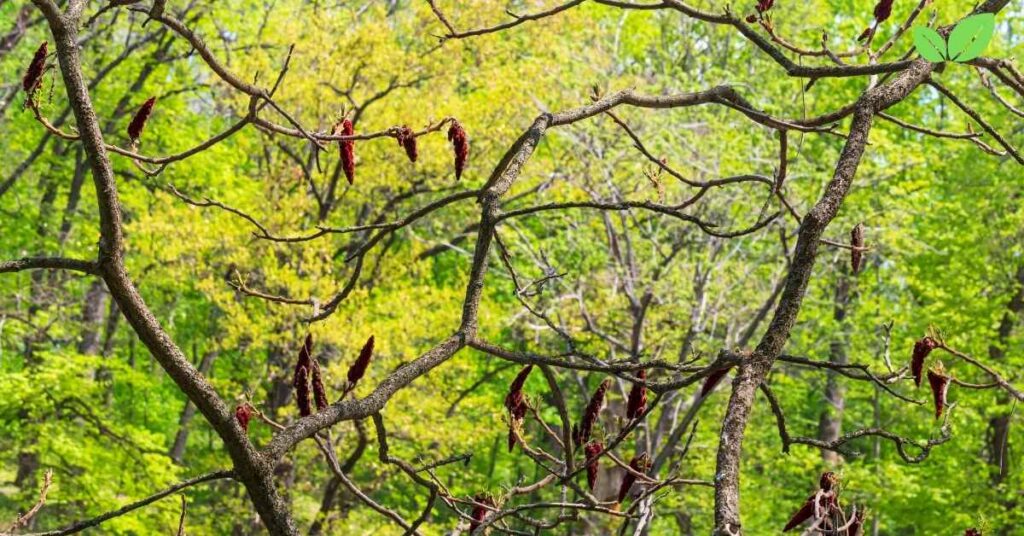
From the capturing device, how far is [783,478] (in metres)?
22.2

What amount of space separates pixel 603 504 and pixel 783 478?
19912 mm

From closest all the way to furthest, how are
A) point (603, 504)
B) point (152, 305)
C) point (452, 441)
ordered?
point (603, 504) < point (452, 441) < point (152, 305)

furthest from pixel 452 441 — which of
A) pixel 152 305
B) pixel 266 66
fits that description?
pixel 152 305

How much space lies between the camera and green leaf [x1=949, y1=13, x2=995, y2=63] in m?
2.04

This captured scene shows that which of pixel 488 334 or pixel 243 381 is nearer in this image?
pixel 243 381

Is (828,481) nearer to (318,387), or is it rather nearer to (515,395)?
(515,395)

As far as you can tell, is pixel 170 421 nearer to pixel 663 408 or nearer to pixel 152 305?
pixel 152 305

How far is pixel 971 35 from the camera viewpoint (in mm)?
2053

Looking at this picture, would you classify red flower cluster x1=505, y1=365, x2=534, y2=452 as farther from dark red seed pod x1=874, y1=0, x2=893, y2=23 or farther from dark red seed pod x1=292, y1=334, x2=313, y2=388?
dark red seed pod x1=874, y1=0, x2=893, y2=23

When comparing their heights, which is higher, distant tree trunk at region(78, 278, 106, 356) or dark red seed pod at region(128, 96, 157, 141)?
distant tree trunk at region(78, 278, 106, 356)

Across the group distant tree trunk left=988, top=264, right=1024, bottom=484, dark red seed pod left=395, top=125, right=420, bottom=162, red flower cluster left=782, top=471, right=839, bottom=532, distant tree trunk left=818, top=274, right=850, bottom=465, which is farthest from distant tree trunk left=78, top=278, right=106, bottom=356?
red flower cluster left=782, top=471, right=839, bottom=532

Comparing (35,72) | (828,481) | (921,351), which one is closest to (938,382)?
(921,351)

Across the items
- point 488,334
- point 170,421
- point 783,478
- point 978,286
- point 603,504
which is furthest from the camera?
point 170,421

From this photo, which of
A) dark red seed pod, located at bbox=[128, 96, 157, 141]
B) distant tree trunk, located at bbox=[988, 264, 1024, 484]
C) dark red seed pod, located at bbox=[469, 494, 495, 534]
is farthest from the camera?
distant tree trunk, located at bbox=[988, 264, 1024, 484]
